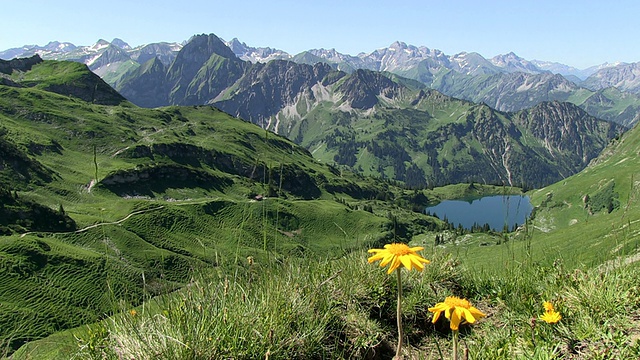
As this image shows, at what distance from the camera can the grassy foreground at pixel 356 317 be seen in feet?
13.4

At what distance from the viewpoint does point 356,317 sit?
17.8 feet

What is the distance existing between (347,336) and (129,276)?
102 metres

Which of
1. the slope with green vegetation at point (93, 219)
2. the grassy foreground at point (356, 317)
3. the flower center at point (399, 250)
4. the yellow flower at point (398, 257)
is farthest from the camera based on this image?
the slope with green vegetation at point (93, 219)

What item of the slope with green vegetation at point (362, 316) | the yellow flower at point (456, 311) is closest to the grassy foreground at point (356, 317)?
the slope with green vegetation at point (362, 316)

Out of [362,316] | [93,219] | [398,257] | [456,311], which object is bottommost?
[93,219]

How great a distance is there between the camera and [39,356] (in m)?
5.71

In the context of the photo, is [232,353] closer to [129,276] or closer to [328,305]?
[328,305]

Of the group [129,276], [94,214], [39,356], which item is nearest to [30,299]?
[129,276]

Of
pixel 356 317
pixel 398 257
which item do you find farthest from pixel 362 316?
pixel 398 257

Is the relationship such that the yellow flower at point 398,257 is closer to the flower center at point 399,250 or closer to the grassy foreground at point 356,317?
the flower center at point 399,250

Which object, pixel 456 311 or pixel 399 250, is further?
pixel 399 250

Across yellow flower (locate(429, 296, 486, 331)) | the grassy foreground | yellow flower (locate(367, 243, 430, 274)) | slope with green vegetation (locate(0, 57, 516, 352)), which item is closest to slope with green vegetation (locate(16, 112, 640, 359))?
the grassy foreground

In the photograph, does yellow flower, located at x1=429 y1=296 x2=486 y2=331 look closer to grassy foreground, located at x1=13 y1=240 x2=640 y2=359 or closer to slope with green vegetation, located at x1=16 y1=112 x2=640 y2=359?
slope with green vegetation, located at x1=16 y1=112 x2=640 y2=359

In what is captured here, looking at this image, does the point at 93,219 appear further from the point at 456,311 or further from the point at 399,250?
the point at 456,311
